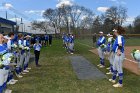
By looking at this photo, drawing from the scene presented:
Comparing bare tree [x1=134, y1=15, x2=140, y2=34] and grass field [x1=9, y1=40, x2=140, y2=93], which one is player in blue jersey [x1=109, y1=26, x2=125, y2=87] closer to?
grass field [x1=9, y1=40, x2=140, y2=93]

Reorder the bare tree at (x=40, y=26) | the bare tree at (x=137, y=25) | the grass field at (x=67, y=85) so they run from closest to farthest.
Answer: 1. the grass field at (x=67, y=85)
2. the bare tree at (x=137, y=25)
3. the bare tree at (x=40, y=26)

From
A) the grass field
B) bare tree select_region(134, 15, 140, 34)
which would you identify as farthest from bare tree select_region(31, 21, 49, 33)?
the grass field

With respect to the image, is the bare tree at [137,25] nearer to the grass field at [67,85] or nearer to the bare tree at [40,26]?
the bare tree at [40,26]

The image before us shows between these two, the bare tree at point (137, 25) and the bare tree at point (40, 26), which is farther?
the bare tree at point (40, 26)

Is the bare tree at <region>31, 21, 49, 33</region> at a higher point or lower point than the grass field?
higher

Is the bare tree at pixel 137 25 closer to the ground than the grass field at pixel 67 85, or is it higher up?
higher up

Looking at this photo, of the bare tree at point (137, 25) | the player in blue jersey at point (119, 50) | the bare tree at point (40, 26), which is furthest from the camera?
the bare tree at point (40, 26)

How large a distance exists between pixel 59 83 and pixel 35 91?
5.80ft

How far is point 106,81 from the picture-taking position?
13.5 metres

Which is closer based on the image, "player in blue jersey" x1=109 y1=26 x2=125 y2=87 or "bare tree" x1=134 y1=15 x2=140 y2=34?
"player in blue jersey" x1=109 y1=26 x2=125 y2=87

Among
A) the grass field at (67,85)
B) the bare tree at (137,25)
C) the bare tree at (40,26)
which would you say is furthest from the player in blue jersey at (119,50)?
the bare tree at (40,26)

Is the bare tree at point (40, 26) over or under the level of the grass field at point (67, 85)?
over

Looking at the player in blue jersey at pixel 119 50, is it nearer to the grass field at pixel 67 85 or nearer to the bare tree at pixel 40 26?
the grass field at pixel 67 85

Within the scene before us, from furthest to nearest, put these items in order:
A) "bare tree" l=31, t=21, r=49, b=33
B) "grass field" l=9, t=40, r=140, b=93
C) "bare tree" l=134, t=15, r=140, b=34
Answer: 1. "bare tree" l=31, t=21, r=49, b=33
2. "bare tree" l=134, t=15, r=140, b=34
3. "grass field" l=9, t=40, r=140, b=93
